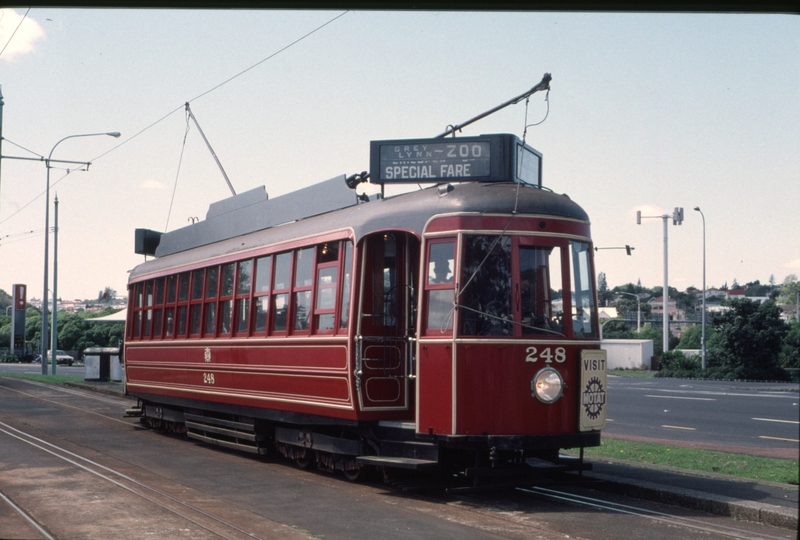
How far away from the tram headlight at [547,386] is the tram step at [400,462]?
1212 millimetres

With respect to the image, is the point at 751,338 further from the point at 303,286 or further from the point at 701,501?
the point at 701,501

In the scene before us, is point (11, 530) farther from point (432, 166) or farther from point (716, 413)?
point (716, 413)

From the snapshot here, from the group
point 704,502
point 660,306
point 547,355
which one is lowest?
point 704,502

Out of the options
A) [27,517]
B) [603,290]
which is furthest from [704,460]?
[603,290]

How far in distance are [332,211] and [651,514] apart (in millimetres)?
5178

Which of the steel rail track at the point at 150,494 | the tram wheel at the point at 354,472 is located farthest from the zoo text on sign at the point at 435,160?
the steel rail track at the point at 150,494

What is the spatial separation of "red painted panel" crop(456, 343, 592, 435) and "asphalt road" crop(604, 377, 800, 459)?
194 inches

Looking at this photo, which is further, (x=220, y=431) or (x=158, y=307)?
(x=158, y=307)

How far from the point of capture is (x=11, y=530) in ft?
24.6

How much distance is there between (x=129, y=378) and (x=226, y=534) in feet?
37.8

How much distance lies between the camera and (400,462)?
9086 mm

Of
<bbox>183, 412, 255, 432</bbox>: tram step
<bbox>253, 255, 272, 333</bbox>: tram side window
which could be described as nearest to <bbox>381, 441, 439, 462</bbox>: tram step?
<bbox>253, 255, 272, 333</bbox>: tram side window

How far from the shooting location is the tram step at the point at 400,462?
8953 mm

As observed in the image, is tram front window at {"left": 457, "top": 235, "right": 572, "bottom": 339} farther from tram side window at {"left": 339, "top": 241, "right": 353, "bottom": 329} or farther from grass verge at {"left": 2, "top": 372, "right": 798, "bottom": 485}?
grass verge at {"left": 2, "top": 372, "right": 798, "bottom": 485}
